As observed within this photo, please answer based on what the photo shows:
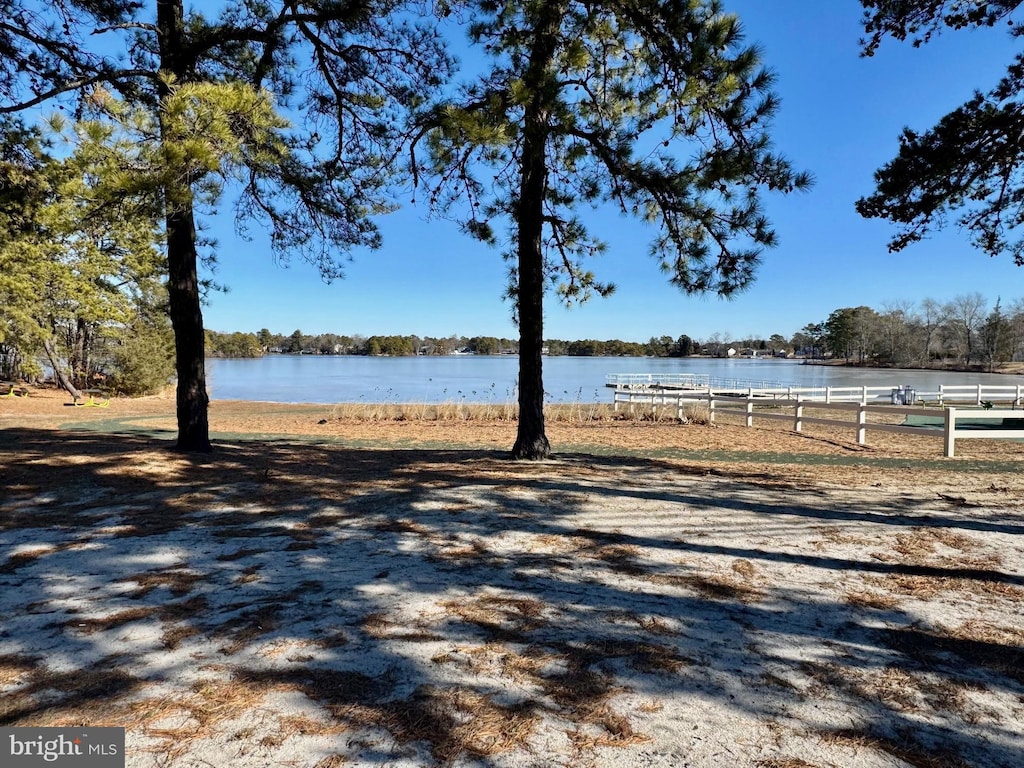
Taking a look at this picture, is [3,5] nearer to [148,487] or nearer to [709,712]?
[148,487]

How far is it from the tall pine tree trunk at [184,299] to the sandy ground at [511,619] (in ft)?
4.20

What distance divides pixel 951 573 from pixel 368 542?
3.83 m

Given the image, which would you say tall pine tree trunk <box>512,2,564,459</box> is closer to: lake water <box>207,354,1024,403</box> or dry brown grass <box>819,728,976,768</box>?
dry brown grass <box>819,728,976,768</box>

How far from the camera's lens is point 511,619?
9.36ft

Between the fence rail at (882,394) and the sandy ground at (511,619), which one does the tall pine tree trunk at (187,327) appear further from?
the fence rail at (882,394)

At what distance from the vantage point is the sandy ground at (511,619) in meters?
1.97

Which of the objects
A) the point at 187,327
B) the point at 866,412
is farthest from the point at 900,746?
the point at 866,412

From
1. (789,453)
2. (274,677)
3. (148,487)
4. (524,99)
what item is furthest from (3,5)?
(789,453)

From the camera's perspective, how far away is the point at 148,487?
5590mm

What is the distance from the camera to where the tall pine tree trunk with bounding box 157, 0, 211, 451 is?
21.5ft

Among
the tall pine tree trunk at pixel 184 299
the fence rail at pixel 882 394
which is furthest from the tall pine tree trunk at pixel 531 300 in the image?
the fence rail at pixel 882 394

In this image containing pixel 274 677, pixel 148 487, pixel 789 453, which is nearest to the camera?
pixel 274 677

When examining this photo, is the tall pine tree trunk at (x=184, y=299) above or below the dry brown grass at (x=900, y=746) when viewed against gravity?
above

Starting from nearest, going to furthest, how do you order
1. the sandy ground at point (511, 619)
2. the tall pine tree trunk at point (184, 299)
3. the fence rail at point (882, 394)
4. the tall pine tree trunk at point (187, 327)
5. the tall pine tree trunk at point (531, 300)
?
the sandy ground at point (511, 619)
the tall pine tree trunk at point (184, 299)
the tall pine tree trunk at point (187, 327)
the tall pine tree trunk at point (531, 300)
the fence rail at point (882, 394)
